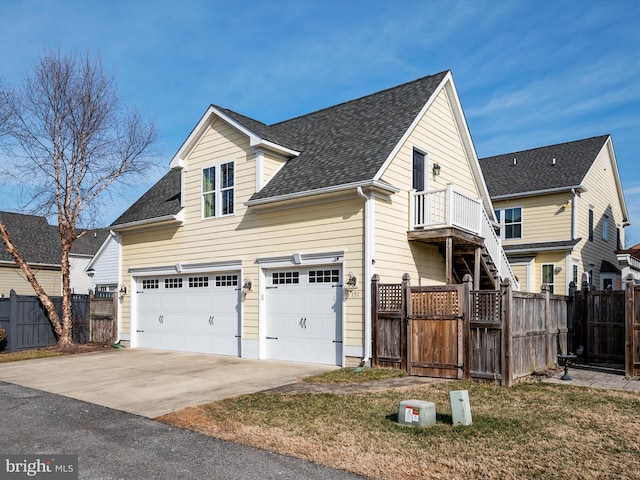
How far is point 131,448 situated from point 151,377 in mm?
5554

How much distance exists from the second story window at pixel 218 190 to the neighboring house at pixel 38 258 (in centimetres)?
1835

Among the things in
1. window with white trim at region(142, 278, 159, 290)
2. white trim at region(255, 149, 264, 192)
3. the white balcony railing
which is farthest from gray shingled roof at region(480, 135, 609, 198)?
window with white trim at region(142, 278, 159, 290)

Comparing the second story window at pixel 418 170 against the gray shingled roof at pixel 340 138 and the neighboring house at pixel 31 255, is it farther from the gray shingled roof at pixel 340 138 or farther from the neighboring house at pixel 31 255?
the neighboring house at pixel 31 255

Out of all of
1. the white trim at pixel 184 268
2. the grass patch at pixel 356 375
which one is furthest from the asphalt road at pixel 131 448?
the white trim at pixel 184 268

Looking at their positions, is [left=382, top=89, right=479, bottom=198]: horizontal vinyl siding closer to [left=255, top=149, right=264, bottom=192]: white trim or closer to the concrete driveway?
[left=255, top=149, right=264, bottom=192]: white trim

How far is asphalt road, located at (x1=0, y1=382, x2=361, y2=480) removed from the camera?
544 cm

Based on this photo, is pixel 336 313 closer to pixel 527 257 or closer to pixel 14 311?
pixel 14 311

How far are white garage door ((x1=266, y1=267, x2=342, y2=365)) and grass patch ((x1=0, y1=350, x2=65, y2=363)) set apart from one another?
713 centimetres

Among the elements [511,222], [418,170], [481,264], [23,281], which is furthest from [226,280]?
[23,281]

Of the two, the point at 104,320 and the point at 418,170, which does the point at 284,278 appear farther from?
the point at 104,320

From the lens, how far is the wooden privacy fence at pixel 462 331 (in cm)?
1014

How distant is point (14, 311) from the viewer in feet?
58.0

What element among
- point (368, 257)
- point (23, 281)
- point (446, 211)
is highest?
point (446, 211)

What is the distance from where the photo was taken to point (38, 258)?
3322cm
